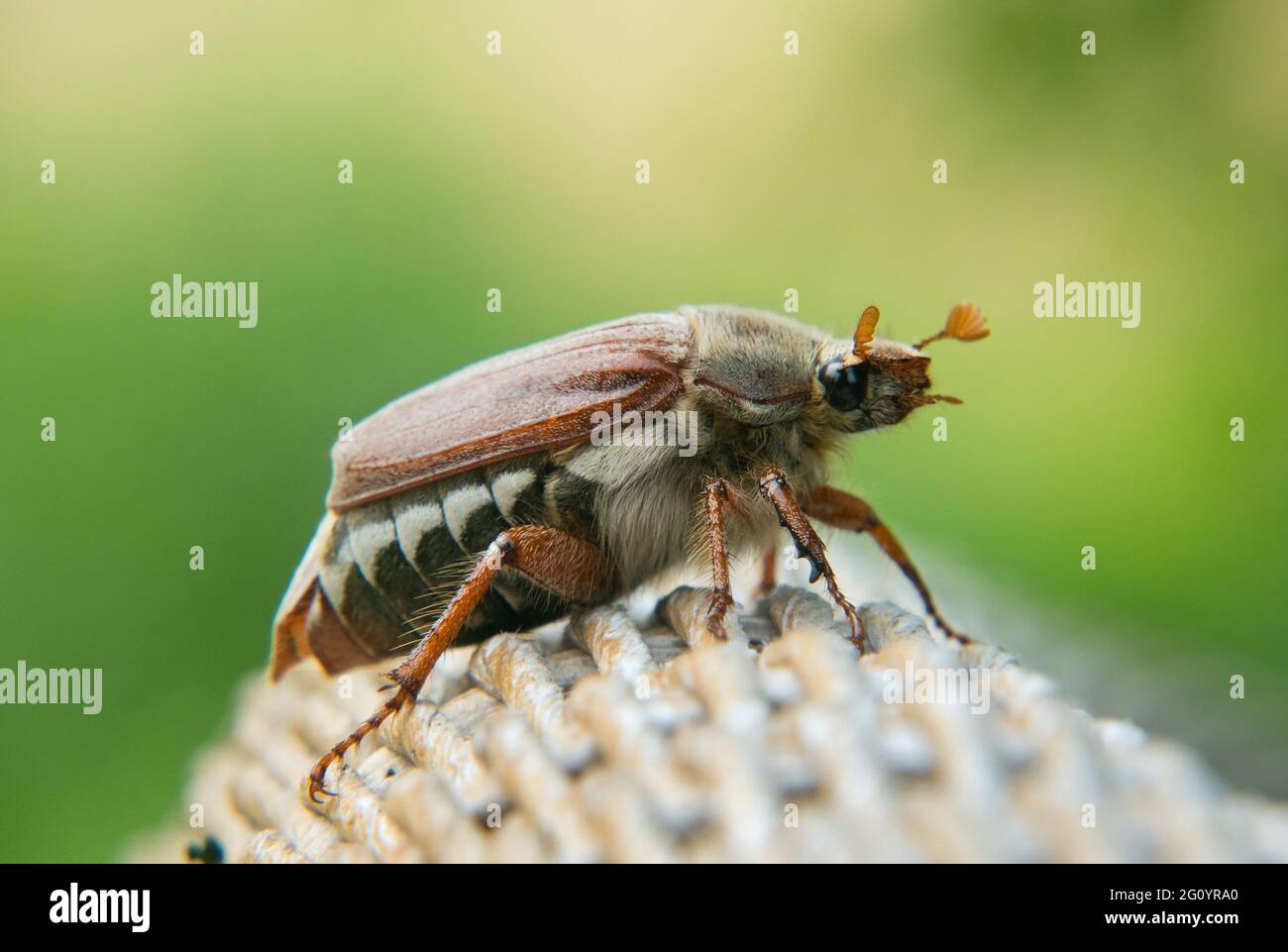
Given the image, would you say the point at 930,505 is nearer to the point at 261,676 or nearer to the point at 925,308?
the point at 925,308

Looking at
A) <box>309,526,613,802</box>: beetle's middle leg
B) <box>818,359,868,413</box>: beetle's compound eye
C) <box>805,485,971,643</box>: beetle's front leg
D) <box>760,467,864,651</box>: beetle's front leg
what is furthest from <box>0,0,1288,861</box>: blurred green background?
<box>309,526,613,802</box>: beetle's middle leg

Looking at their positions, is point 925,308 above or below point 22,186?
below

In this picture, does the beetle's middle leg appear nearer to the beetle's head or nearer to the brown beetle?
the brown beetle

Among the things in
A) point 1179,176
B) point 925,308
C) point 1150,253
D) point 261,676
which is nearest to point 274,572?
point 261,676

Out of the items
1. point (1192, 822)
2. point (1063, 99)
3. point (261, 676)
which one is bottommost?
point (261, 676)

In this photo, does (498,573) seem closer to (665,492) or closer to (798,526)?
(665,492)
